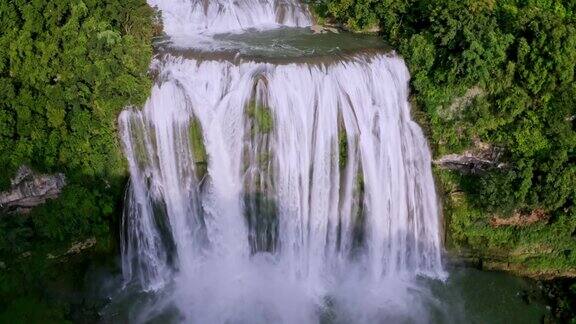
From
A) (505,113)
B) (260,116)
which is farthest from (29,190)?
Answer: (505,113)

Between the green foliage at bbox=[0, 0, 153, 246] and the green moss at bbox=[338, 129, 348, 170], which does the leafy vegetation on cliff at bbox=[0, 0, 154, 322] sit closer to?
the green foliage at bbox=[0, 0, 153, 246]

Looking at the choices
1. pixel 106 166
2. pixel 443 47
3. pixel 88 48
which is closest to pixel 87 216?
pixel 106 166

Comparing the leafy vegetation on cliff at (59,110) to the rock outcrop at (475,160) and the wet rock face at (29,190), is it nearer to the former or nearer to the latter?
the wet rock face at (29,190)

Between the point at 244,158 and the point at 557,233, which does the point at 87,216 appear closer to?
the point at 244,158

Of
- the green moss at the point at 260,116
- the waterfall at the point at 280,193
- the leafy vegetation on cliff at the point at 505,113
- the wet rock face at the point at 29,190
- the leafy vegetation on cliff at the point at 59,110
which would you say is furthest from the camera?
the leafy vegetation on cliff at the point at 505,113

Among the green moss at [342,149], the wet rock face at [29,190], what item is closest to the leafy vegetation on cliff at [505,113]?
the green moss at [342,149]
